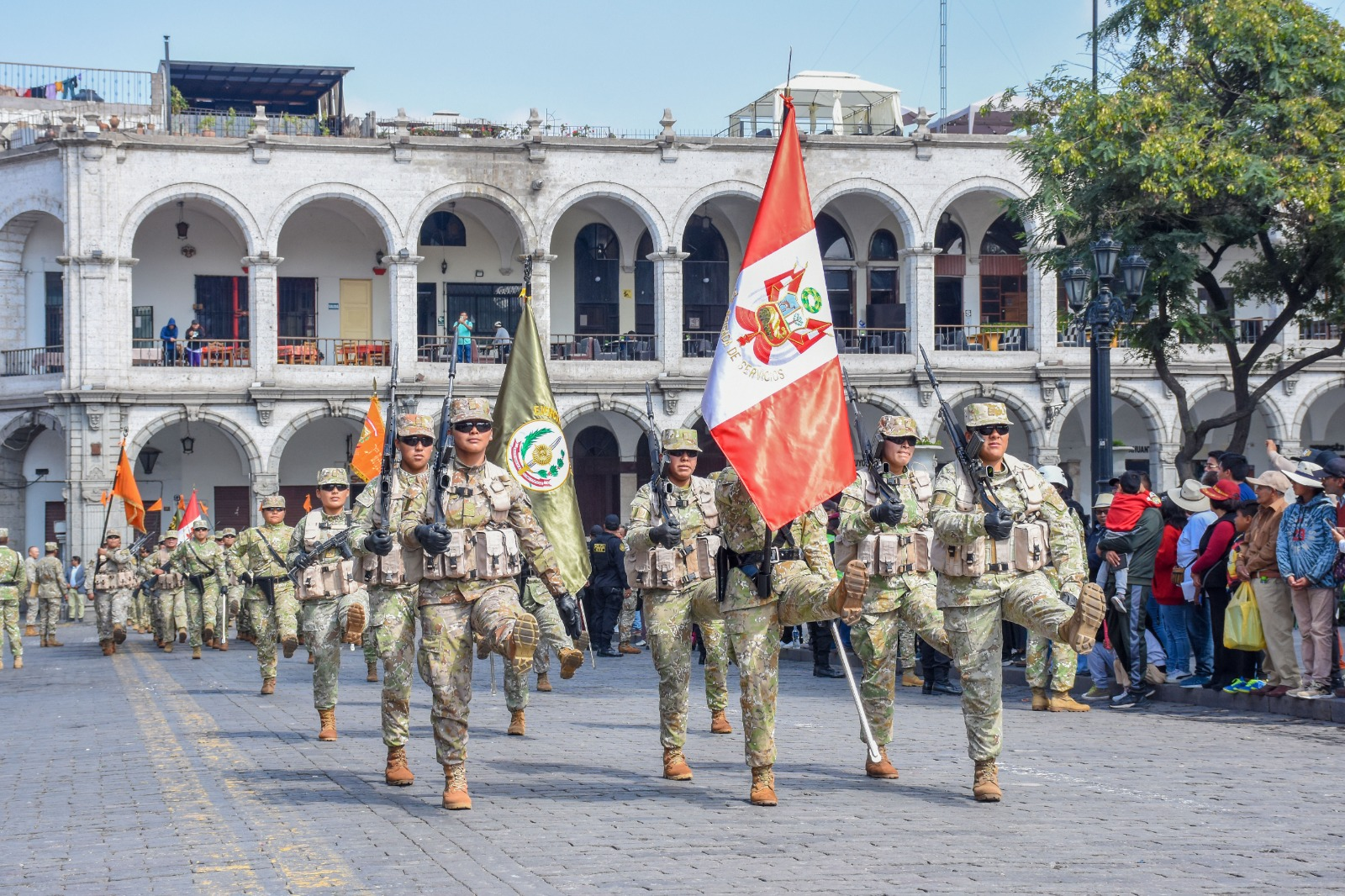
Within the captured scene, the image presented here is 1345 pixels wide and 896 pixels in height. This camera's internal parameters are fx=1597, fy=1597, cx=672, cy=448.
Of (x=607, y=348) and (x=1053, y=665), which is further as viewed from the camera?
(x=607, y=348)

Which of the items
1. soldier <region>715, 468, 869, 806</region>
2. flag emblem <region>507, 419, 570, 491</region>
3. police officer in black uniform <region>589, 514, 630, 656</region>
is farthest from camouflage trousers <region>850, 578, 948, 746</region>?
police officer in black uniform <region>589, 514, 630, 656</region>

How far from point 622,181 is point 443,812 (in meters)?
27.9

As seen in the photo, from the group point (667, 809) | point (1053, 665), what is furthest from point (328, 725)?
point (1053, 665)

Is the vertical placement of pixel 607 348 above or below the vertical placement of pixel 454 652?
above

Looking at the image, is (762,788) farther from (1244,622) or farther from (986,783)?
(1244,622)

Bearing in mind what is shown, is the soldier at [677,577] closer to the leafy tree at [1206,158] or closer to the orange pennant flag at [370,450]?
the orange pennant flag at [370,450]

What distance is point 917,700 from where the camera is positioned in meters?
13.7

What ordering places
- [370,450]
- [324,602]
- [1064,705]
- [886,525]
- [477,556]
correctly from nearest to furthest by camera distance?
[477,556] → [886,525] → [324,602] → [1064,705] → [370,450]

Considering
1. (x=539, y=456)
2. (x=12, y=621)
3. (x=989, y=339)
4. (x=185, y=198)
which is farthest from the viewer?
(x=989, y=339)

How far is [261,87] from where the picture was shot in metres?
40.6

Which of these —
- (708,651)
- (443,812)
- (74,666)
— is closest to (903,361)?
(74,666)

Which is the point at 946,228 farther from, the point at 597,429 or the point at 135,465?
the point at 135,465

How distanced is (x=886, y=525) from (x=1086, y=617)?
230cm

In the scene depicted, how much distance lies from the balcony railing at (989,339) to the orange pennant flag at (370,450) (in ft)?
60.4
